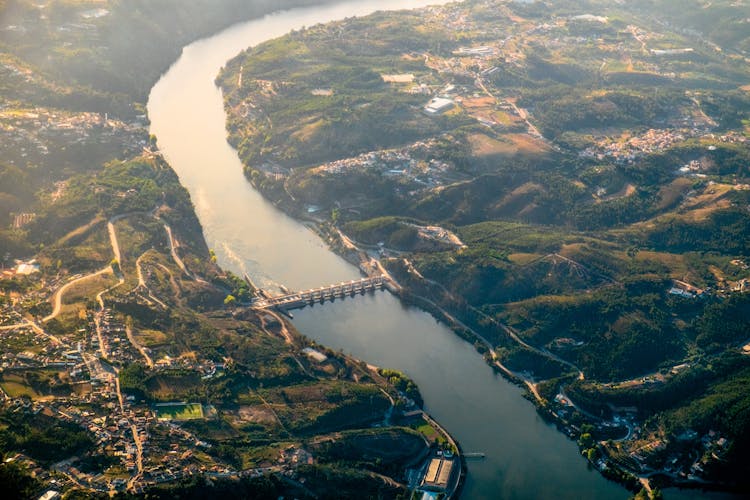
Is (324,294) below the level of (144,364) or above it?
below

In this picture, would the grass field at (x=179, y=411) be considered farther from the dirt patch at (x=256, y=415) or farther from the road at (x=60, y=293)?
the road at (x=60, y=293)

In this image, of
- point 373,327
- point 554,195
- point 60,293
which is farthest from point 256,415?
point 554,195

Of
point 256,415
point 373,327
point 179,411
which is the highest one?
point 179,411

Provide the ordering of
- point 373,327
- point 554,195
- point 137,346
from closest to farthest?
point 137,346 → point 373,327 → point 554,195

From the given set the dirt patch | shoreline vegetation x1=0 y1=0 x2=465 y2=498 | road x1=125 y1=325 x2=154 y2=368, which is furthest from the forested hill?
the dirt patch

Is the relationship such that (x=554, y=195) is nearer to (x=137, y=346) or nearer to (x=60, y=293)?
(x=137, y=346)

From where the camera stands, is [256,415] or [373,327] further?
[373,327]
